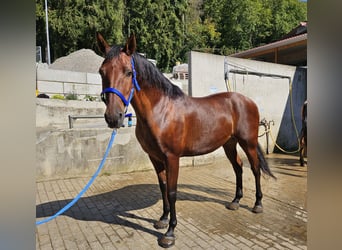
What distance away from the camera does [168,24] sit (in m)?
21.5

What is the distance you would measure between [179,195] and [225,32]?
85.1 ft

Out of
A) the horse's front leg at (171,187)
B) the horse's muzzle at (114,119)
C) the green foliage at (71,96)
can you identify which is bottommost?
the horse's front leg at (171,187)

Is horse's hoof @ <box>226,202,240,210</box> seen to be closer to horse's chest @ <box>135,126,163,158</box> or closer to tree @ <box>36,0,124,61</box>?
horse's chest @ <box>135,126,163,158</box>

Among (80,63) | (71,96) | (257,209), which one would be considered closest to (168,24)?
(80,63)

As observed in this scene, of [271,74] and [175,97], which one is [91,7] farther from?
[175,97]

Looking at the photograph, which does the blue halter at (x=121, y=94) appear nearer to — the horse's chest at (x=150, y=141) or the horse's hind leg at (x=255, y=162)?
the horse's chest at (x=150, y=141)

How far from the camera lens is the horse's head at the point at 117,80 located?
2.00 meters

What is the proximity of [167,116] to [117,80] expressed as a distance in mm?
672

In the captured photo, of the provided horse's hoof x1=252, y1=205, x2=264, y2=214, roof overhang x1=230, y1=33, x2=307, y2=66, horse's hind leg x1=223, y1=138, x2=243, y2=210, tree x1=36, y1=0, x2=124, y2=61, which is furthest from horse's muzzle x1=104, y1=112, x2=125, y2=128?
tree x1=36, y1=0, x2=124, y2=61

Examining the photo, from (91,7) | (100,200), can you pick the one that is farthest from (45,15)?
(100,200)

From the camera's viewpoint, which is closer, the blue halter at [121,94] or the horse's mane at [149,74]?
the blue halter at [121,94]

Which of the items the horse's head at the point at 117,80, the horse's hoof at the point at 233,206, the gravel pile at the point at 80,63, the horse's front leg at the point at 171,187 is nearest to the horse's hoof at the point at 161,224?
the horse's front leg at the point at 171,187

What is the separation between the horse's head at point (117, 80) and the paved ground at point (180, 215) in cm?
135

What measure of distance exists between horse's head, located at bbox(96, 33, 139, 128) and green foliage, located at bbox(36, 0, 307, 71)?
1562cm
